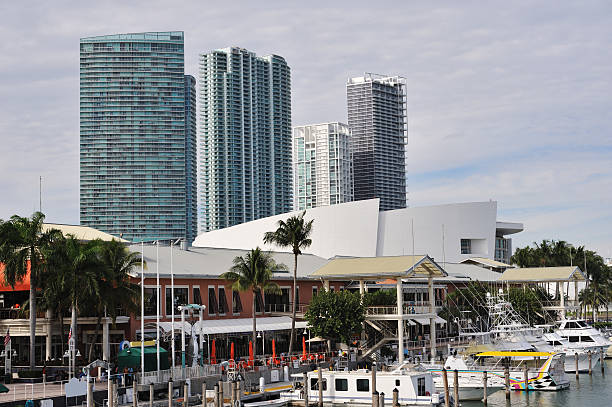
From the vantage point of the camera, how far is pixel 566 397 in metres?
58.9

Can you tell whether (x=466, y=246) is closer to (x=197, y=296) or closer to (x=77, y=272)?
(x=197, y=296)

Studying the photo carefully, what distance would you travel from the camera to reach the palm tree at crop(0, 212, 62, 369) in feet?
179

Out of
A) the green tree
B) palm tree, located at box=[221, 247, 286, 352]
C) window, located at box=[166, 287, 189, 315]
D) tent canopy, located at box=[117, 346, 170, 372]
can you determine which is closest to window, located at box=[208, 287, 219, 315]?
window, located at box=[166, 287, 189, 315]

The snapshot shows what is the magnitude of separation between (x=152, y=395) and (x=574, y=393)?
3448 cm

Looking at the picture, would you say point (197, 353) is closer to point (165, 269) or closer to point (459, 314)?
point (165, 269)

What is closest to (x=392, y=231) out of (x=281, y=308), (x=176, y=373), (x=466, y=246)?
(x=466, y=246)

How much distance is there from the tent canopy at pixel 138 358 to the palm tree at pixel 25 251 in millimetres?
7732

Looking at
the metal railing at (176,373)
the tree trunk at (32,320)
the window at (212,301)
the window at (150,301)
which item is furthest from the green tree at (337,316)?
the tree trunk at (32,320)

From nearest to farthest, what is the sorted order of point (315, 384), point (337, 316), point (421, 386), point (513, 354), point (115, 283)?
point (421, 386)
point (315, 384)
point (115, 283)
point (513, 354)
point (337, 316)

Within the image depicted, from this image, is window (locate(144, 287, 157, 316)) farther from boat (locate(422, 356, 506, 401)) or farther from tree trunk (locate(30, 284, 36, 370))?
boat (locate(422, 356, 506, 401))

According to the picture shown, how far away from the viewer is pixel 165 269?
63.9 metres

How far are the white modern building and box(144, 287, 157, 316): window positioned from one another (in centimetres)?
7612

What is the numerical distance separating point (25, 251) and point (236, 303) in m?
21.0

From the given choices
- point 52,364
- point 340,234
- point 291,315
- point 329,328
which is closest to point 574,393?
point 329,328
